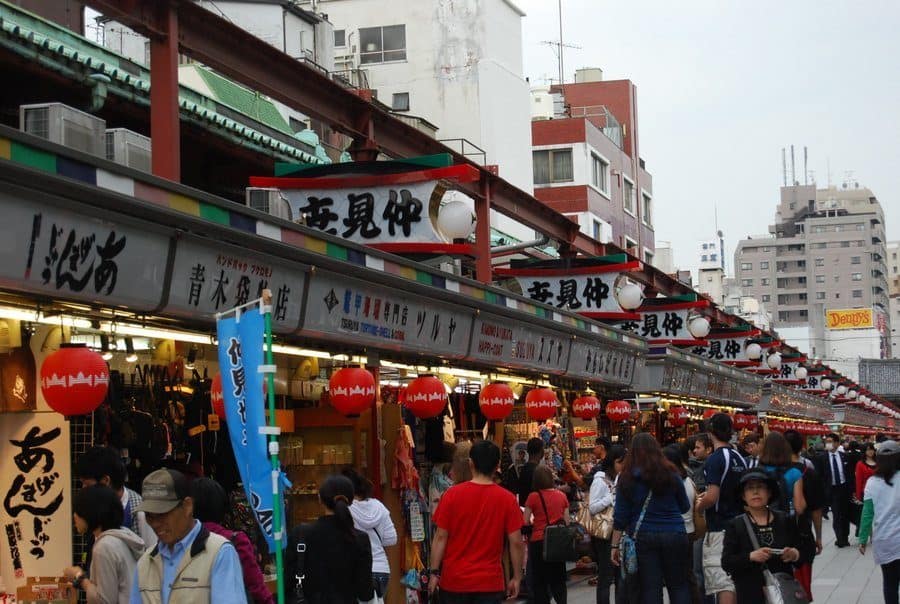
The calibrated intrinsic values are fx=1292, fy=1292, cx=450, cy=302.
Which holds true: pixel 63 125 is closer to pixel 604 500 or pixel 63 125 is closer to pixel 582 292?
pixel 604 500

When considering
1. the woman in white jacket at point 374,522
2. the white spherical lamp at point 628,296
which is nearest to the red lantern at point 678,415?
the white spherical lamp at point 628,296

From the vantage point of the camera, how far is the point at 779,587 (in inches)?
392

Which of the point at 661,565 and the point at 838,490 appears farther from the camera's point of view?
the point at 838,490

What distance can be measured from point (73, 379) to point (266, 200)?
19.6 ft

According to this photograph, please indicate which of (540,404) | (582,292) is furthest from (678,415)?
(540,404)

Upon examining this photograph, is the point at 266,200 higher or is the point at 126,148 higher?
the point at 126,148

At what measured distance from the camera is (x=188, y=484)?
7051 mm

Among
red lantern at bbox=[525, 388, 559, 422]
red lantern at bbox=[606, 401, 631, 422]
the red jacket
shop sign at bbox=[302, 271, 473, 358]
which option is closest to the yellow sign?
red lantern at bbox=[606, 401, 631, 422]

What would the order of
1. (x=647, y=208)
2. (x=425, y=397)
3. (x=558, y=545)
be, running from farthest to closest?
(x=647, y=208) → (x=425, y=397) → (x=558, y=545)

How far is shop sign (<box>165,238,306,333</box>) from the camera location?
32.1ft

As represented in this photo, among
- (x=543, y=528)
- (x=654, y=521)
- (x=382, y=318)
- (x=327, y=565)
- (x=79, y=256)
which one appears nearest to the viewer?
(x=79, y=256)

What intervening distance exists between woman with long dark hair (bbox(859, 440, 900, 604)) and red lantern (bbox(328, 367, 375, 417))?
5.23 metres

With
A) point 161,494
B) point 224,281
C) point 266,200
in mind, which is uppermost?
point 266,200

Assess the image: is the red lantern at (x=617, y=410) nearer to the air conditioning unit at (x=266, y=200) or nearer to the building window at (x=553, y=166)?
the air conditioning unit at (x=266, y=200)
